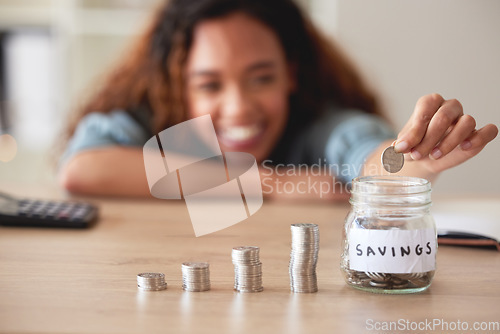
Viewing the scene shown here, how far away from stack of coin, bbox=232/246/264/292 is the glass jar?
78 mm

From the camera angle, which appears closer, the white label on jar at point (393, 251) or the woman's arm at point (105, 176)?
the white label on jar at point (393, 251)

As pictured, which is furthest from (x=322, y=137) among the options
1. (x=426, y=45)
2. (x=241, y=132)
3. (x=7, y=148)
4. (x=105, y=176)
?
(x=7, y=148)

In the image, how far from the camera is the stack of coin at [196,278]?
50 cm

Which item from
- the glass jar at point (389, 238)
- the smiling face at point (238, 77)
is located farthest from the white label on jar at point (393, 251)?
the smiling face at point (238, 77)

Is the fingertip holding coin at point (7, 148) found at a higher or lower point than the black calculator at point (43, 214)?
higher

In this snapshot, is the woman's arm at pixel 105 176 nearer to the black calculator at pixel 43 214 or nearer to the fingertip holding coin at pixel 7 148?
the black calculator at pixel 43 214

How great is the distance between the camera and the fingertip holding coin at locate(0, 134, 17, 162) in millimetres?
2500

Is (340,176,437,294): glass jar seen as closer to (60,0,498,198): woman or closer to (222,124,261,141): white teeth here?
(60,0,498,198): woman

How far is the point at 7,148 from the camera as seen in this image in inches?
99.6

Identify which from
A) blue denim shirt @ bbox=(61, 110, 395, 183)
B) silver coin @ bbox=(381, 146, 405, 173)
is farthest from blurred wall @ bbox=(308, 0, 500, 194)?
silver coin @ bbox=(381, 146, 405, 173)

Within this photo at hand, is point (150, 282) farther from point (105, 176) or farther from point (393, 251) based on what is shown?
point (105, 176)

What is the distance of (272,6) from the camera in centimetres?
142

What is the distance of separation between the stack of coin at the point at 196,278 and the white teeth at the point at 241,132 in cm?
90

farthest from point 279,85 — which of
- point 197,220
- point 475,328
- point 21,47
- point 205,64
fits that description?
point 21,47
